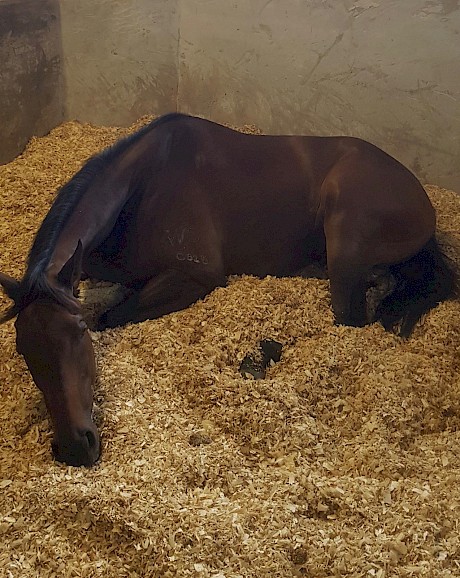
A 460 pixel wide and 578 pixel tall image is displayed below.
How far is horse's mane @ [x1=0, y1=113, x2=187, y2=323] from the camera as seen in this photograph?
239 cm

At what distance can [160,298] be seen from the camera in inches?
133

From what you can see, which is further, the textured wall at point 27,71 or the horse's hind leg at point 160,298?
the textured wall at point 27,71

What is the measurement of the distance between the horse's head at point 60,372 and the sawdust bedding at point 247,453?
0.29 feet

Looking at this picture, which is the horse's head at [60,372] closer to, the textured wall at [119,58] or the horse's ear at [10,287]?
the horse's ear at [10,287]

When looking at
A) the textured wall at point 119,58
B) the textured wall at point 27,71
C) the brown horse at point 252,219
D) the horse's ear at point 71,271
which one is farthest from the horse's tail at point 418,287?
the textured wall at point 27,71

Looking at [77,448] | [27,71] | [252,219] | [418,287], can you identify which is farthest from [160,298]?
[27,71]

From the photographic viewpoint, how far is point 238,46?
493cm

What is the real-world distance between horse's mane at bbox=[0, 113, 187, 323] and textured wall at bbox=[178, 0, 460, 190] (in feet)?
4.81

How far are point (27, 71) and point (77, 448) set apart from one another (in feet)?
10.6

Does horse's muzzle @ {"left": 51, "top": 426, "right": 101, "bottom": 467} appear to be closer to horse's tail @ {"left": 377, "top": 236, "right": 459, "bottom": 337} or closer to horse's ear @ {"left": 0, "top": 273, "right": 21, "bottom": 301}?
horse's ear @ {"left": 0, "top": 273, "right": 21, "bottom": 301}

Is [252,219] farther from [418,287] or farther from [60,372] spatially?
[60,372]

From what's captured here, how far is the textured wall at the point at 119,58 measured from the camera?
491cm

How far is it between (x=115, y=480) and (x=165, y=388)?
0.58m

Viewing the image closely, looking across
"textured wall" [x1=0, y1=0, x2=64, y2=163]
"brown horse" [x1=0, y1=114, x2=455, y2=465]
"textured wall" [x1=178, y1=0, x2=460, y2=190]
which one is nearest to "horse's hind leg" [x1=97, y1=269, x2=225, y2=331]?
"brown horse" [x1=0, y1=114, x2=455, y2=465]
